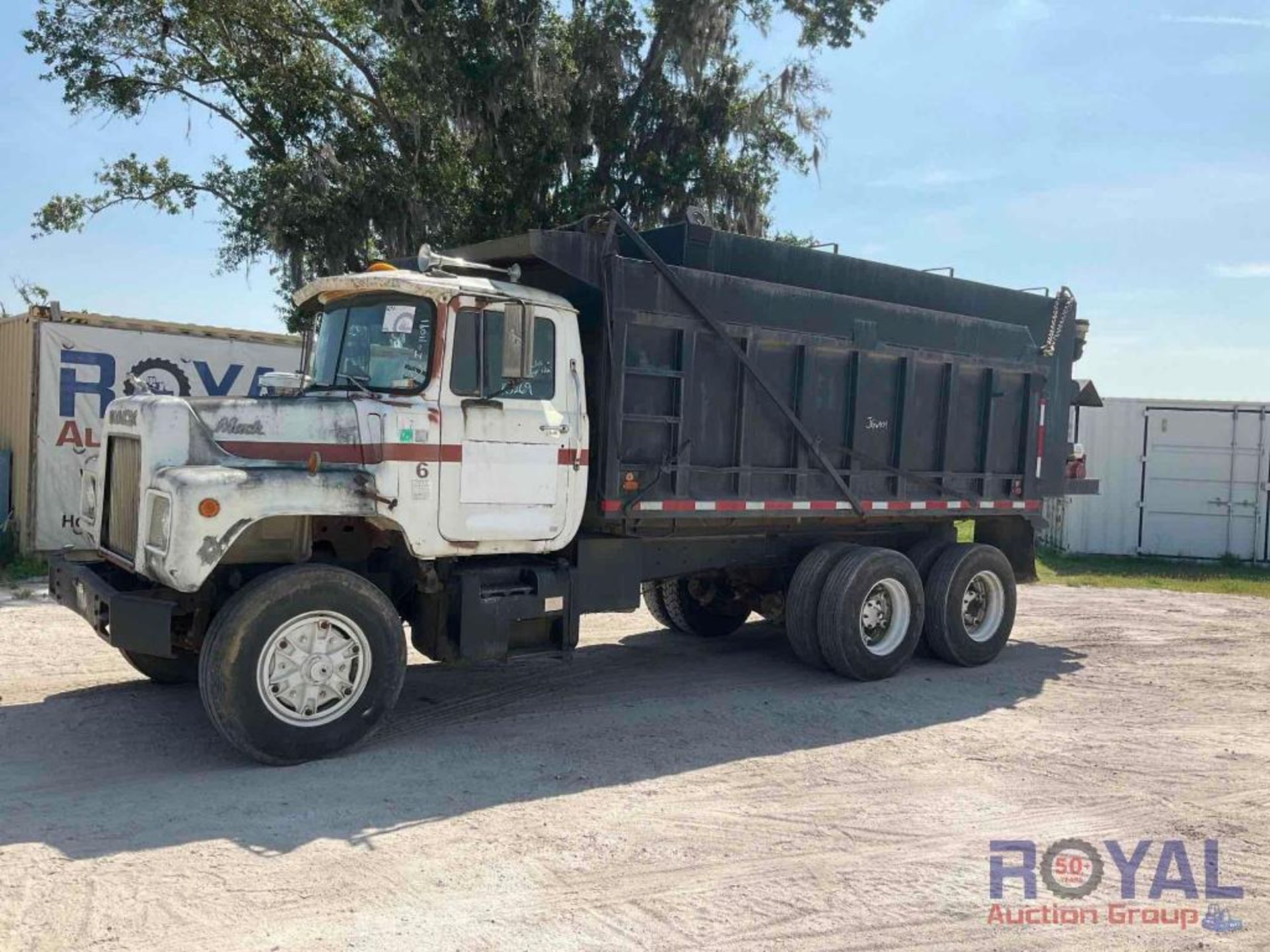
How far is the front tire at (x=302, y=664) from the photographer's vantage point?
5.75m

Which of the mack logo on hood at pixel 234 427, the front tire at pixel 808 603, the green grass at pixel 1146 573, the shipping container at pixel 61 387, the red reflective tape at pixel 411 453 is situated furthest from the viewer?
the green grass at pixel 1146 573

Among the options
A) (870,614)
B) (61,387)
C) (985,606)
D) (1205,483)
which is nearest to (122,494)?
(870,614)

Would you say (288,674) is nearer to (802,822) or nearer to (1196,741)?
(802,822)

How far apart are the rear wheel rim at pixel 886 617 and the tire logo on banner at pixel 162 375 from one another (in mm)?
9449

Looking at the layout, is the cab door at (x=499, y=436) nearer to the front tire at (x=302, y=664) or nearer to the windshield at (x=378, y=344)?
the windshield at (x=378, y=344)

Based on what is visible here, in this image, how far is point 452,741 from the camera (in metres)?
6.59

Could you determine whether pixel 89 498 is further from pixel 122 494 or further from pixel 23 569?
pixel 23 569

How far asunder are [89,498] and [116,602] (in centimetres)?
160

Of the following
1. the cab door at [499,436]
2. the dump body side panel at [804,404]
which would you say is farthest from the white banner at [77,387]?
the dump body side panel at [804,404]

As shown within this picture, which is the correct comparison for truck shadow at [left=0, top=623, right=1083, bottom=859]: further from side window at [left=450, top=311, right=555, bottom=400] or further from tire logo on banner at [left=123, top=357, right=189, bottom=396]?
tire logo on banner at [left=123, top=357, right=189, bottom=396]

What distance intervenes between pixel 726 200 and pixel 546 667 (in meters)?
12.1

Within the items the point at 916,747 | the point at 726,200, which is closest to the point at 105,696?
the point at 916,747

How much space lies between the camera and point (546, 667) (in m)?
8.74

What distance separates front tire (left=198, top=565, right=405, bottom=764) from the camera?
18.9 feet
